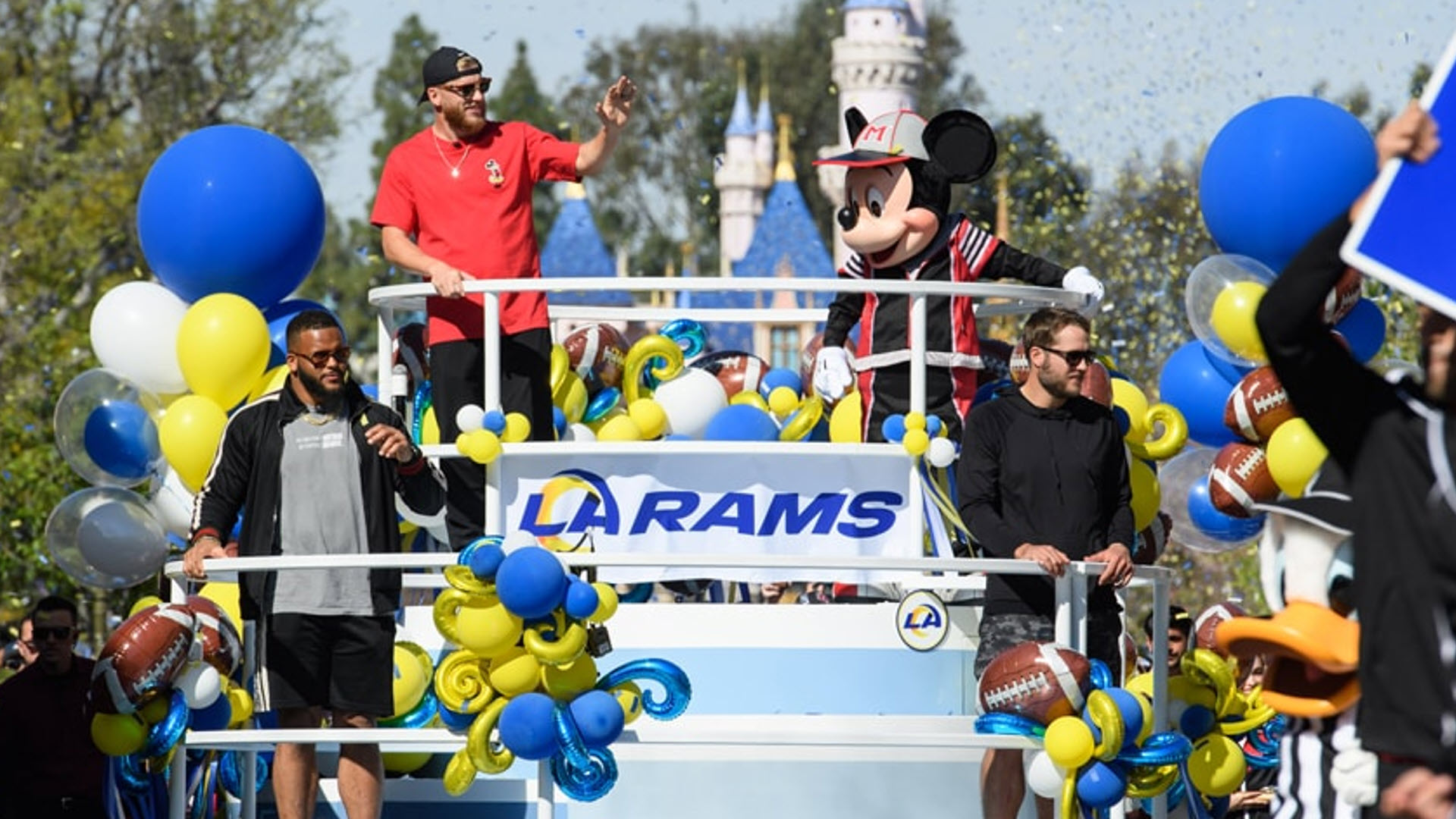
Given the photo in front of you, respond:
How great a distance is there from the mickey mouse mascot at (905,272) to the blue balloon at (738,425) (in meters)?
1.22

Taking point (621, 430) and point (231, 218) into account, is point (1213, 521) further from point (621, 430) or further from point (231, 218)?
point (231, 218)

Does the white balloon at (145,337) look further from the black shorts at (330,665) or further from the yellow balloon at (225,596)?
the black shorts at (330,665)

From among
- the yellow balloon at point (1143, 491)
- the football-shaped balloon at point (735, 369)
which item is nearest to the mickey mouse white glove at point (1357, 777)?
the yellow balloon at point (1143, 491)

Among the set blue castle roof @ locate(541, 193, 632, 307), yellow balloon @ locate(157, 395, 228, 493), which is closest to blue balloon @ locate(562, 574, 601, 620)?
yellow balloon @ locate(157, 395, 228, 493)

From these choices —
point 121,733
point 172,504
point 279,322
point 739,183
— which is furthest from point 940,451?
point 739,183

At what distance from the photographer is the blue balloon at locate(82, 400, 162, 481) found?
478 inches

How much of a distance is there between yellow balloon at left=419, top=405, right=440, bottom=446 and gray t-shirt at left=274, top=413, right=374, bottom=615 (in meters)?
1.19

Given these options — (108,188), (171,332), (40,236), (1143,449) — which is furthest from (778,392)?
(108,188)

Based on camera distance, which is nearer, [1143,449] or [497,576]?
[497,576]

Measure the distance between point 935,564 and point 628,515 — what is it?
1.15 m

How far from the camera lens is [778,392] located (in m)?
11.8

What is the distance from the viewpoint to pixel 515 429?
9.34 metres

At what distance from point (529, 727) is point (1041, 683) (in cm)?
155

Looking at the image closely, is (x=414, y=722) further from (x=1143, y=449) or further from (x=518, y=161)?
(x=1143, y=449)
